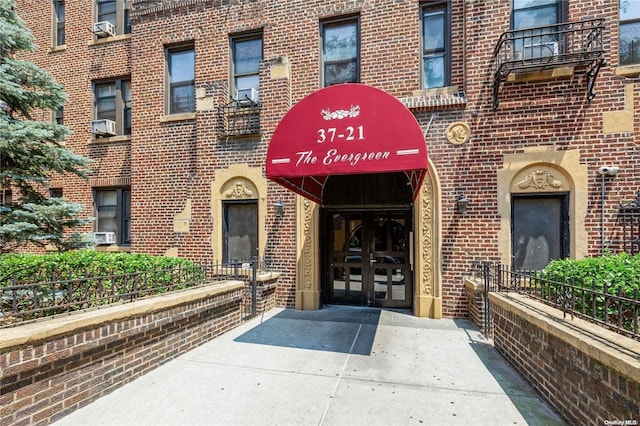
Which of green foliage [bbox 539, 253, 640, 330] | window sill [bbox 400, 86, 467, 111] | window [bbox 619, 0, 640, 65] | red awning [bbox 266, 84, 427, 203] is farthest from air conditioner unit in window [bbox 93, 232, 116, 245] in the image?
window [bbox 619, 0, 640, 65]

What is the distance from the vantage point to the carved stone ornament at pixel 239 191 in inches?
312

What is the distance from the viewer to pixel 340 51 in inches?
299

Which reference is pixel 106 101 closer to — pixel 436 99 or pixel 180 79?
pixel 180 79

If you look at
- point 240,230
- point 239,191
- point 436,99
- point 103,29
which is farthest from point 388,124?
point 103,29

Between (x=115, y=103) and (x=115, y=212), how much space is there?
341 cm

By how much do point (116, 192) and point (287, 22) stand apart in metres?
7.06

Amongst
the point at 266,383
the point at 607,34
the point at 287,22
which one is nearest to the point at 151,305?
the point at 266,383

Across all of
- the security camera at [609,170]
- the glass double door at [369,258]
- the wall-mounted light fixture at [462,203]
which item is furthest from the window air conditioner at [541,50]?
the glass double door at [369,258]

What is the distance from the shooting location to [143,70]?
8781 millimetres

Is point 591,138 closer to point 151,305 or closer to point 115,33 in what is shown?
point 151,305

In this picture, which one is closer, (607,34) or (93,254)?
(607,34)

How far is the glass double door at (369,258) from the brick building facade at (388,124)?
0.05 m

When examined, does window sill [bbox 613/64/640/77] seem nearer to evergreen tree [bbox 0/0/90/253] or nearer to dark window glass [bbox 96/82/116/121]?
evergreen tree [bbox 0/0/90/253]

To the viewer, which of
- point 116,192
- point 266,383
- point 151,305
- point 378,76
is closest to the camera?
point 266,383
